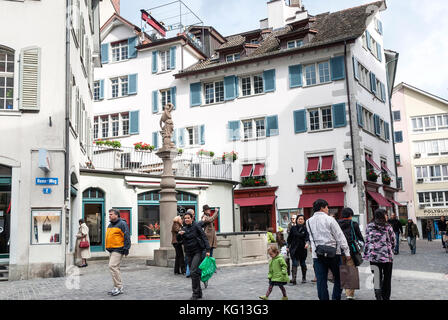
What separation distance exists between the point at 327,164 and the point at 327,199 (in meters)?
2.04

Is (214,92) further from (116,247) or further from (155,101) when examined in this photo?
(116,247)

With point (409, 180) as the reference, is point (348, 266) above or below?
below

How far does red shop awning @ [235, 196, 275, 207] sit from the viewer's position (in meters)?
28.4

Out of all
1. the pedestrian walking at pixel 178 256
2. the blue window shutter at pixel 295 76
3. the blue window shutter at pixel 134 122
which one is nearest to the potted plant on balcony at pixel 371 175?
the blue window shutter at pixel 295 76

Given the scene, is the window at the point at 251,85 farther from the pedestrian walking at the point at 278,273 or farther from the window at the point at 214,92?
the pedestrian walking at the point at 278,273

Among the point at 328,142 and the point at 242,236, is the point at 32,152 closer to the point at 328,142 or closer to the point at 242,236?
the point at 242,236

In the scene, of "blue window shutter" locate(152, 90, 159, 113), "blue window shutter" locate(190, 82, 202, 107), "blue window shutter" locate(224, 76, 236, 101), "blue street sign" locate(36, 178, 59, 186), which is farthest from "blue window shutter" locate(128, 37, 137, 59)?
"blue street sign" locate(36, 178, 59, 186)

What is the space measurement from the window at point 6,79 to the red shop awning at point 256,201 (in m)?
17.1

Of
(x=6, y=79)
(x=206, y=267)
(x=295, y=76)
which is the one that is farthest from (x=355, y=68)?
(x=206, y=267)

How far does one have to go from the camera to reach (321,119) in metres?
28.1

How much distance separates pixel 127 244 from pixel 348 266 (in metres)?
4.26

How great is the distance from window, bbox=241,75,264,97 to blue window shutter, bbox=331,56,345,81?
4585 millimetres

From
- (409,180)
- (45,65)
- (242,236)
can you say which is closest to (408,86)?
(409,180)
